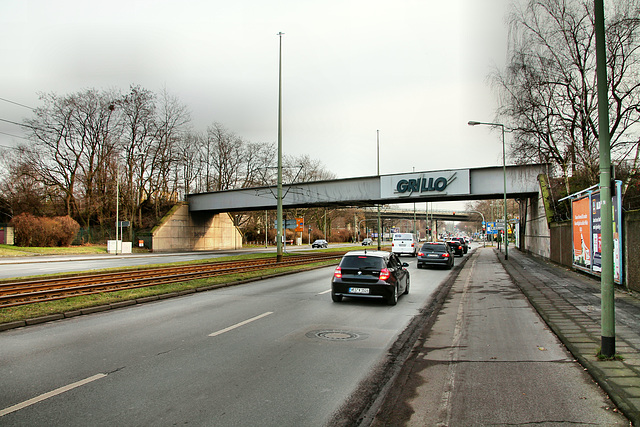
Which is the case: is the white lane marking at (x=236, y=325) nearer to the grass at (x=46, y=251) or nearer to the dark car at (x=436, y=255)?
the dark car at (x=436, y=255)

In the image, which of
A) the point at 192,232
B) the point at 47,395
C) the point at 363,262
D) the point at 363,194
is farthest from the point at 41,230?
the point at 47,395

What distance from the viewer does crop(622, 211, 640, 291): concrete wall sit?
12391 mm

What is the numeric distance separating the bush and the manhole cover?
44.0 meters

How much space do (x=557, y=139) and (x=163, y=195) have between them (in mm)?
45420

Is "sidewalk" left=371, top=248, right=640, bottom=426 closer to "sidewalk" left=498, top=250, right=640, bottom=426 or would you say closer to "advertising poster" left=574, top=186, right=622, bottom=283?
"sidewalk" left=498, top=250, right=640, bottom=426

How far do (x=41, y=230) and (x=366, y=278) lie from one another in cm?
4224

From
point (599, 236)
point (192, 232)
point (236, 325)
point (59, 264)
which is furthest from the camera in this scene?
point (192, 232)

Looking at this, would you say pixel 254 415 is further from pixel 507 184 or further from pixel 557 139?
pixel 507 184

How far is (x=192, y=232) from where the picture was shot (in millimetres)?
56250

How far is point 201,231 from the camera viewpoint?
58.0 meters

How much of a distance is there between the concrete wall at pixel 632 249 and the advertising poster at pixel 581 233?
2743 millimetres

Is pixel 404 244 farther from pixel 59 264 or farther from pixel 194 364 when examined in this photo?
pixel 194 364

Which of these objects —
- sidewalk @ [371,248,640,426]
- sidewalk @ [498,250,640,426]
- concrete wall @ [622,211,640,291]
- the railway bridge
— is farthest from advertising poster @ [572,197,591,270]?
the railway bridge

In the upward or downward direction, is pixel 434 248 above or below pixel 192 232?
below
